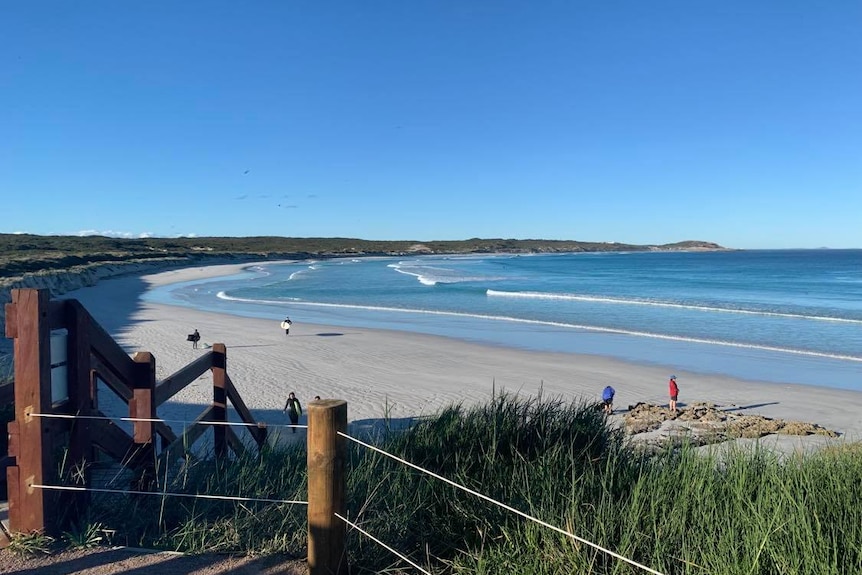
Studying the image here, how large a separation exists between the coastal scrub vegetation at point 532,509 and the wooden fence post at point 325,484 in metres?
0.26

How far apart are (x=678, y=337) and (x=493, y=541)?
21.8 meters

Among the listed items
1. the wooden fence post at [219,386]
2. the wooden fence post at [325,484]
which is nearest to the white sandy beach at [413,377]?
the wooden fence post at [219,386]

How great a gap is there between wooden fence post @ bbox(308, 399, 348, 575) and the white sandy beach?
19.5 feet

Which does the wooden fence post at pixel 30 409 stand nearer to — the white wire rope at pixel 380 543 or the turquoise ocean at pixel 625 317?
the white wire rope at pixel 380 543

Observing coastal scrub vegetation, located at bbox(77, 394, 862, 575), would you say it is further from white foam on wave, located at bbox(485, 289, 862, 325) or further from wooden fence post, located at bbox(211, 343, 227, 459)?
white foam on wave, located at bbox(485, 289, 862, 325)

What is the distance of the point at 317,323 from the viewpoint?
88.7 ft

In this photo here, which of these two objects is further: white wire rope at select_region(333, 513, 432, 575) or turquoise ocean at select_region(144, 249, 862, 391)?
turquoise ocean at select_region(144, 249, 862, 391)

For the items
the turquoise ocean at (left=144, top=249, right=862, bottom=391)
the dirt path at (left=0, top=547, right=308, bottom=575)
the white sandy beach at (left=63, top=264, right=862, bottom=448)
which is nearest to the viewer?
the dirt path at (left=0, top=547, right=308, bottom=575)

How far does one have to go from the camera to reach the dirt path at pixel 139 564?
10.9 ft

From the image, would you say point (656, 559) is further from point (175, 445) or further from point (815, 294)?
point (815, 294)

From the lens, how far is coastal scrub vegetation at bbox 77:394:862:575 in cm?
299

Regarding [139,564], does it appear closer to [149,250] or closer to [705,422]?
[705,422]

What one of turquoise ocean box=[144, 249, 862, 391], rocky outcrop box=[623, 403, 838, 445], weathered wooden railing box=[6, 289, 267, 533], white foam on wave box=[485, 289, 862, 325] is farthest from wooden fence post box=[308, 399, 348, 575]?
white foam on wave box=[485, 289, 862, 325]

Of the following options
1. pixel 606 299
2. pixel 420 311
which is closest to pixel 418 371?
pixel 420 311
